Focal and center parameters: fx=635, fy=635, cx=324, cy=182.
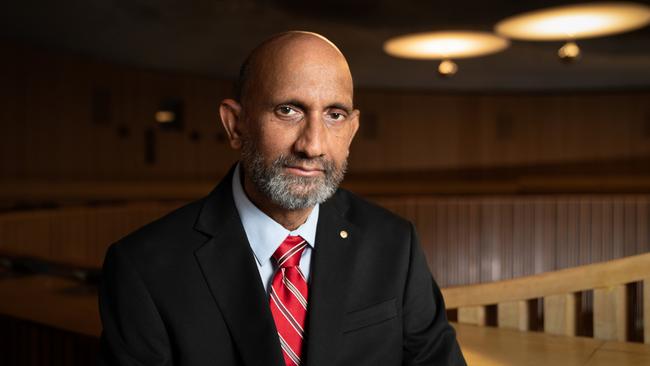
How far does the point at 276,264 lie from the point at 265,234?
2.6 inches

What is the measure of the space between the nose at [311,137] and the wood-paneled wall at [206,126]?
654cm

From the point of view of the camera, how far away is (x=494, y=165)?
11.5 m

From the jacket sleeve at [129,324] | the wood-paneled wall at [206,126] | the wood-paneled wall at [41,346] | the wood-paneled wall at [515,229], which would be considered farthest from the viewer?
the wood-paneled wall at [206,126]

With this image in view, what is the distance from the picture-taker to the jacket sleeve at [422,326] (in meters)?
1.38

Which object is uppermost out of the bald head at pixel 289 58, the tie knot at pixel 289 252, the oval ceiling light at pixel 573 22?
the oval ceiling light at pixel 573 22

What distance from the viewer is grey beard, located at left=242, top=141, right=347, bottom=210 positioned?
1215 mm

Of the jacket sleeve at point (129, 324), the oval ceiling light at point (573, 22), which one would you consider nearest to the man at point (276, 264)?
the jacket sleeve at point (129, 324)

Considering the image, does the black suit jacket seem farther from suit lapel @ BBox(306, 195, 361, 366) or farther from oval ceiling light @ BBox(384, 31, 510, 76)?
oval ceiling light @ BBox(384, 31, 510, 76)

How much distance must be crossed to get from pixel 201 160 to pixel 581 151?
6696 millimetres

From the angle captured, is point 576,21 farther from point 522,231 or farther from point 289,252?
point 289,252

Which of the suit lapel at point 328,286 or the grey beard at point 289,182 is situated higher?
the grey beard at point 289,182

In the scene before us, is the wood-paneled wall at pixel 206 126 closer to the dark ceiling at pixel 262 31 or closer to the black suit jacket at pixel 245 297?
the dark ceiling at pixel 262 31

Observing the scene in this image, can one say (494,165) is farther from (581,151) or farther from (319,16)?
(319,16)

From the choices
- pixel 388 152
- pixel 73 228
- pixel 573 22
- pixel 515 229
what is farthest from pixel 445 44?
pixel 73 228
